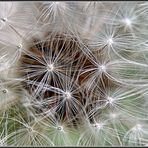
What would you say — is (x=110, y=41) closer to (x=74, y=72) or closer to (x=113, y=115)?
(x=74, y=72)

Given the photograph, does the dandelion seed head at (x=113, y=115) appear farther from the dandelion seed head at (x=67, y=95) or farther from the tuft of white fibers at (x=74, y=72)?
the dandelion seed head at (x=67, y=95)

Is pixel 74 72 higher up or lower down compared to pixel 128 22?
lower down

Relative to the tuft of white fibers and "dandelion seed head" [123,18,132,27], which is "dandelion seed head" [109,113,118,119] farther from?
"dandelion seed head" [123,18,132,27]

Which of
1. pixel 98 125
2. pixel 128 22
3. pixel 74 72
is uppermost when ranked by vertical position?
pixel 128 22

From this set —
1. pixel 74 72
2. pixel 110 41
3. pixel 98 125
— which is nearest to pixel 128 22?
pixel 110 41

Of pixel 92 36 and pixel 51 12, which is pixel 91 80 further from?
pixel 51 12

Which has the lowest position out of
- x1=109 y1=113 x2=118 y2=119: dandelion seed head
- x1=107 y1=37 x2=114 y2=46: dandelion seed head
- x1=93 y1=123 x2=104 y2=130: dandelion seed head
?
x1=93 y1=123 x2=104 y2=130: dandelion seed head

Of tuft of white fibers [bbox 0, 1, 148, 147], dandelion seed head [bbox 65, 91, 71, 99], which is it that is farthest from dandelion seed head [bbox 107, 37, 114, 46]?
dandelion seed head [bbox 65, 91, 71, 99]

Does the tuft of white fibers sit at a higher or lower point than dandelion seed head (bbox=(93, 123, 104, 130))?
higher
